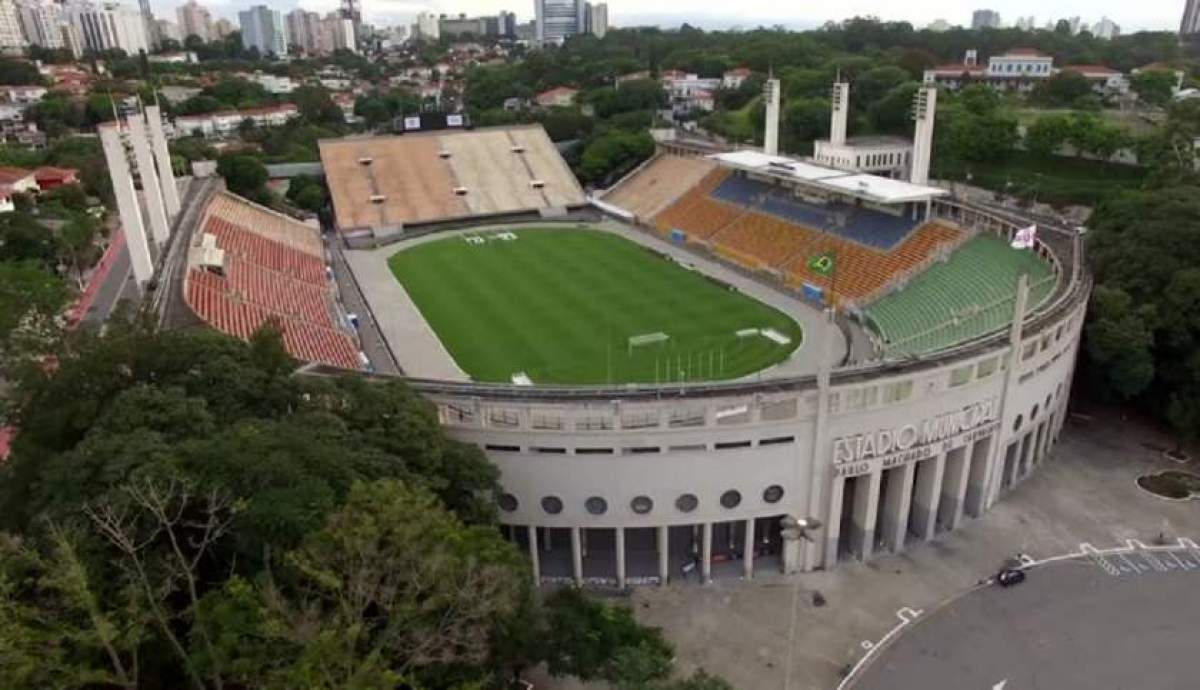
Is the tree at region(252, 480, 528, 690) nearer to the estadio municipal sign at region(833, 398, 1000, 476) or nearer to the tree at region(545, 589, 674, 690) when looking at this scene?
the tree at region(545, 589, 674, 690)

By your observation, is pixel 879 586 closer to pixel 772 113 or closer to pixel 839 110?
pixel 772 113

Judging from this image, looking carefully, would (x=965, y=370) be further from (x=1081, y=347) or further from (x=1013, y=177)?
(x=1013, y=177)

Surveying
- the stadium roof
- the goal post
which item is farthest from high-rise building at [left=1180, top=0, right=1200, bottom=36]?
the goal post

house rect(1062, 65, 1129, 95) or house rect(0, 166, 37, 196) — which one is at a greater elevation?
house rect(1062, 65, 1129, 95)

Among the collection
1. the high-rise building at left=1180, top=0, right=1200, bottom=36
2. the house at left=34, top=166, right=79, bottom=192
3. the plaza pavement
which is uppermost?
the high-rise building at left=1180, top=0, right=1200, bottom=36

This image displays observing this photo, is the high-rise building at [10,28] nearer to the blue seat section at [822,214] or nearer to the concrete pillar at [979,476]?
the blue seat section at [822,214]

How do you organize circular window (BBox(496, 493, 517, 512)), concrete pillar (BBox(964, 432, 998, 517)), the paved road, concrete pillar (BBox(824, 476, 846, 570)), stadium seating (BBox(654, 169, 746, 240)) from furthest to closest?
stadium seating (BBox(654, 169, 746, 240)) < concrete pillar (BBox(964, 432, 998, 517)) < concrete pillar (BBox(824, 476, 846, 570)) < circular window (BBox(496, 493, 517, 512)) < the paved road

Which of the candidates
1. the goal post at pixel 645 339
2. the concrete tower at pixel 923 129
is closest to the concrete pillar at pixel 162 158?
the goal post at pixel 645 339

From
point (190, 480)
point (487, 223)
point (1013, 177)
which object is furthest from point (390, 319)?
point (1013, 177)
